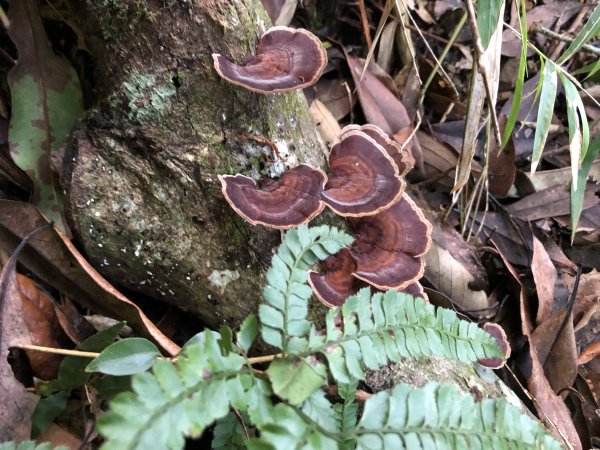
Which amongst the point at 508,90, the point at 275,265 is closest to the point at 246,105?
the point at 275,265

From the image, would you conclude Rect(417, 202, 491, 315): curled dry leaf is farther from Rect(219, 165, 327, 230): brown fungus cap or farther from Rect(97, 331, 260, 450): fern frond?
Rect(97, 331, 260, 450): fern frond

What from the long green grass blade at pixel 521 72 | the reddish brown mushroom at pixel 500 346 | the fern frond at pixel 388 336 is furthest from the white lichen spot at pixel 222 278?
the long green grass blade at pixel 521 72

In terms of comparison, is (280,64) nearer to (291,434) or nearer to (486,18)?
(486,18)

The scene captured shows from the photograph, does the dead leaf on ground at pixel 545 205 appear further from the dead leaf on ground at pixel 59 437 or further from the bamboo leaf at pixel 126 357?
the dead leaf on ground at pixel 59 437

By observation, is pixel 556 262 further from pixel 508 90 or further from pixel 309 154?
pixel 309 154

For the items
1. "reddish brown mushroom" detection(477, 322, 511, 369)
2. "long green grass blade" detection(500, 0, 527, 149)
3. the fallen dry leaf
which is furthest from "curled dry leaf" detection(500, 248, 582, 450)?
"long green grass blade" detection(500, 0, 527, 149)

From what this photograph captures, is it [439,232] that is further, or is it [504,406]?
[439,232]
